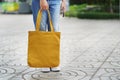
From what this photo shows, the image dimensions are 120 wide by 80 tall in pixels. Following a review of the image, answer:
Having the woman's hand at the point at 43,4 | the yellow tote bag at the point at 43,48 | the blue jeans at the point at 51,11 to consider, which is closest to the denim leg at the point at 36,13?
the blue jeans at the point at 51,11

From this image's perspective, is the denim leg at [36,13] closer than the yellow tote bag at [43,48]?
No

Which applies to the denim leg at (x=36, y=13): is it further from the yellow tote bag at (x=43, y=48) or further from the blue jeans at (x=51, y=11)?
the yellow tote bag at (x=43, y=48)

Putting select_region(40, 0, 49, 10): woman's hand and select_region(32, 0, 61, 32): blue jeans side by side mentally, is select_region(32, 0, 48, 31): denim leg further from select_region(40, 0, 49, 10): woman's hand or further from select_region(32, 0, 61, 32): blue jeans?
select_region(40, 0, 49, 10): woman's hand

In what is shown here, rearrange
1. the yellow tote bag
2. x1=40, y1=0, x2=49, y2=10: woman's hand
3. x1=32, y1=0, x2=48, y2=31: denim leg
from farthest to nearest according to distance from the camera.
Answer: x1=32, y1=0, x2=48, y2=31: denim leg → x1=40, y1=0, x2=49, y2=10: woman's hand → the yellow tote bag

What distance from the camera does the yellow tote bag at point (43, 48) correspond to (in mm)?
5168

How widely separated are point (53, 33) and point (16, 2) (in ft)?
112

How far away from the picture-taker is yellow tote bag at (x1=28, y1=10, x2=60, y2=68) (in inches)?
203

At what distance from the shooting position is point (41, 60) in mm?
5195

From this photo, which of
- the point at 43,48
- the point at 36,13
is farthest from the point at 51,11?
the point at 43,48

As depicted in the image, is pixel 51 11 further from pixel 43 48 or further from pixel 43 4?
pixel 43 48

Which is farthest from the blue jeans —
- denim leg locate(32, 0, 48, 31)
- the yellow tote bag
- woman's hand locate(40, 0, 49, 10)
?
the yellow tote bag

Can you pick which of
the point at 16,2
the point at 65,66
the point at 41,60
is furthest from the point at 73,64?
the point at 16,2

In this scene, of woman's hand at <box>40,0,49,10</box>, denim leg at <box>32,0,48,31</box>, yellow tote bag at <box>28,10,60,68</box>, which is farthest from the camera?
denim leg at <box>32,0,48,31</box>

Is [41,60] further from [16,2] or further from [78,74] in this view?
[16,2]
